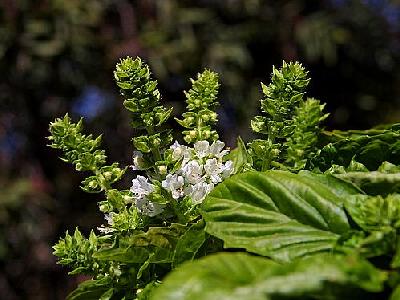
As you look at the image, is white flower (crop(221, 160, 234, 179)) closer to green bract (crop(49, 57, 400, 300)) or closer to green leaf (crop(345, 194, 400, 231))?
green bract (crop(49, 57, 400, 300))

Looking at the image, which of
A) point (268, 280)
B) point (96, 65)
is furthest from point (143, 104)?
point (96, 65)

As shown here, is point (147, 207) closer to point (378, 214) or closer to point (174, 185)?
point (174, 185)

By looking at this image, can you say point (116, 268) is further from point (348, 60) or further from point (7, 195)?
point (348, 60)

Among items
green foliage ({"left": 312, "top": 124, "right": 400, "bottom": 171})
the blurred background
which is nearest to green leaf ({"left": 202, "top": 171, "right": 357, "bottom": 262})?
green foliage ({"left": 312, "top": 124, "right": 400, "bottom": 171})

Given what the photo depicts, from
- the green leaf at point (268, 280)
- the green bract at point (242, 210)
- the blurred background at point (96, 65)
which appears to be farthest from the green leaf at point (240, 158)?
the blurred background at point (96, 65)

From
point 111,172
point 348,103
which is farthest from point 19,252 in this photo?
point 111,172

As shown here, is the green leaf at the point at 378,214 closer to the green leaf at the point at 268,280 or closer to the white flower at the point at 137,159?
the green leaf at the point at 268,280
